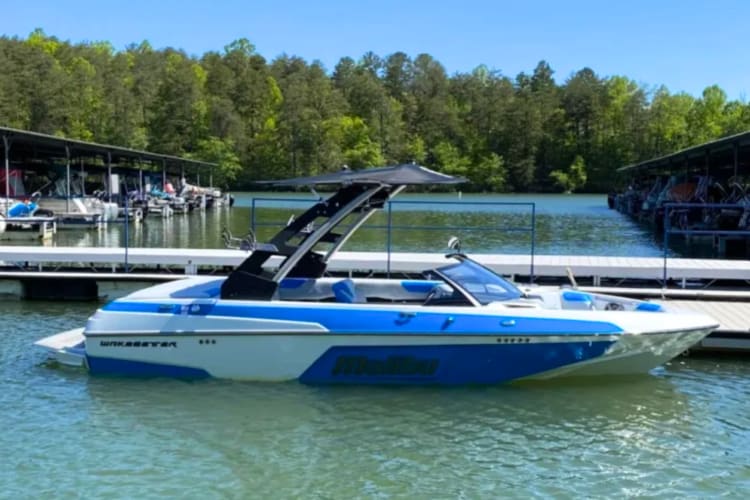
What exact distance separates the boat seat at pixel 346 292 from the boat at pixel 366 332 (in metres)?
0.03

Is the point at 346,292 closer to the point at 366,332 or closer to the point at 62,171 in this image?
the point at 366,332

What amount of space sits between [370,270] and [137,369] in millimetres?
7351

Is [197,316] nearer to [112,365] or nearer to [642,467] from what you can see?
[112,365]

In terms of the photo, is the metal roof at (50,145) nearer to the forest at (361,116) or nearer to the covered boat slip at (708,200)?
the covered boat slip at (708,200)

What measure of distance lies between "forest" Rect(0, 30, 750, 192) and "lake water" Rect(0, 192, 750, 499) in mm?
99127

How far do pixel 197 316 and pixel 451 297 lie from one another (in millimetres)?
3183

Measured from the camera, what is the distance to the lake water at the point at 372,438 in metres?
7.47

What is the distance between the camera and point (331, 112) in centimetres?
12206

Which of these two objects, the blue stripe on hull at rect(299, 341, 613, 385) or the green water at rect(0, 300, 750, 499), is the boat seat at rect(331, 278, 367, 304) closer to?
the blue stripe on hull at rect(299, 341, 613, 385)

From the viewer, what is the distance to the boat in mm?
9945

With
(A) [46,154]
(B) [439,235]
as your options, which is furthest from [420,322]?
(A) [46,154]

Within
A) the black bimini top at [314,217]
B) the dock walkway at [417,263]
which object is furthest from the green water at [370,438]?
the dock walkway at [417,263]

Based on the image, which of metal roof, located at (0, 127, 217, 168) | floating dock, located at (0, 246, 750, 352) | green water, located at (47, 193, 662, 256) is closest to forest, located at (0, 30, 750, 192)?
metal roof, located at (0, 127, 217, 168)

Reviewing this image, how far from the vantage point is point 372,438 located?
8719mm
